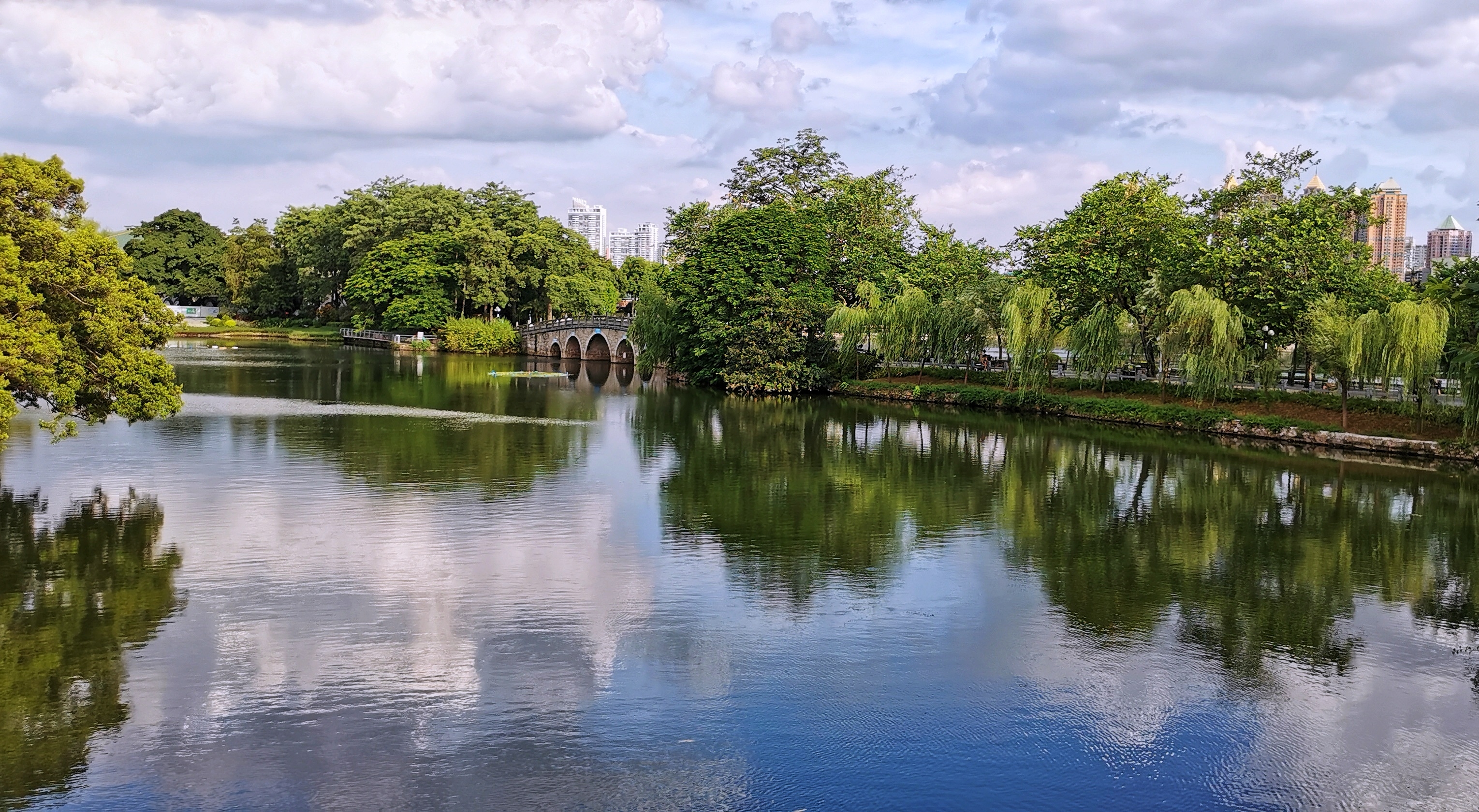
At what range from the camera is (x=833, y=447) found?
29828 millimetres

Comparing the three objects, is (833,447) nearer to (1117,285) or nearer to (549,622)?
(1117,285)

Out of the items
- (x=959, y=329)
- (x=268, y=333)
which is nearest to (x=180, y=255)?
(x=268, y=333)

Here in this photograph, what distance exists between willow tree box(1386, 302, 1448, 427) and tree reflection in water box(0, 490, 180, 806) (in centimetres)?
2760

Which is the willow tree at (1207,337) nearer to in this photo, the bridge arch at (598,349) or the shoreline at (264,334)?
the bridge arch at (598,349)

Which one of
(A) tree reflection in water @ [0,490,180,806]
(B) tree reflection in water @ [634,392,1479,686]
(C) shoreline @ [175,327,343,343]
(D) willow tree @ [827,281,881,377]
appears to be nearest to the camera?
(A) tree reflection in water @ [0,490,180,806]

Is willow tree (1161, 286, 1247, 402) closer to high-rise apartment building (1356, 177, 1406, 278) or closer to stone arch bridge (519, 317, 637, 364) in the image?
stone arch bridge (519, 317, 637, 364)

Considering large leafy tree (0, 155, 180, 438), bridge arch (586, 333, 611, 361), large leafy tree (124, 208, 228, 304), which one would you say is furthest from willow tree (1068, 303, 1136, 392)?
large leafy tree (124, 208, 228, 304)

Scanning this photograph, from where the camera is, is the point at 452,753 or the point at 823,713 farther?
the point at 823,713

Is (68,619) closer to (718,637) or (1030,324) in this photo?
(718,637)

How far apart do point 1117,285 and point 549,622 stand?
3002 centimetres

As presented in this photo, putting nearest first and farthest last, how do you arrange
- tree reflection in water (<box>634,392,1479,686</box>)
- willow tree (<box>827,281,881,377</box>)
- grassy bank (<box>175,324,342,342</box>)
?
tree reflection in water (<box>634,392,1479,686</box>) < willow tree (<box>827,281,881,377</box>) < grassy bank (<box>175,324,342,342</box>)

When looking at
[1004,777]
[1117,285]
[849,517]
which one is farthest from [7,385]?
[1117,285]

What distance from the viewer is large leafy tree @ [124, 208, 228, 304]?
319ft

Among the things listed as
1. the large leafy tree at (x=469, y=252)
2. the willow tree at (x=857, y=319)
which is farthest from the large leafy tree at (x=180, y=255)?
the willow tree at (x=857, y=319)
